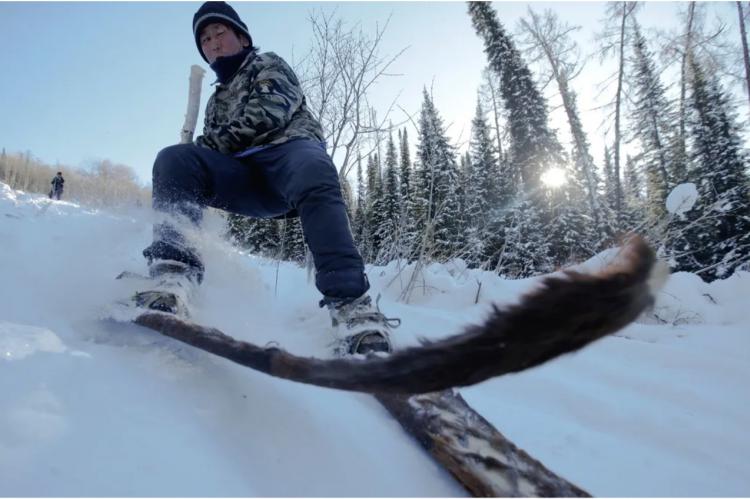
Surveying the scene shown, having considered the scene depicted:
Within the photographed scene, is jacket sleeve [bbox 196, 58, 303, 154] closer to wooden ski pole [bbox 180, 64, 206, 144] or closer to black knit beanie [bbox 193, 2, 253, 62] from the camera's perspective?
black knit beanie [bbox 193, 2, 253, 62]

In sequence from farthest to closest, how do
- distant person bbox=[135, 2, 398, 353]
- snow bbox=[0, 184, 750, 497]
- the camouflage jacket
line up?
1. the camouflage jacket
2. distant person bbox=[135, 2, 398, 353]
3. snow bbox=[0, 184, 750, 497]

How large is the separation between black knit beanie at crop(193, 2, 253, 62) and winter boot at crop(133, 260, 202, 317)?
1295 mm

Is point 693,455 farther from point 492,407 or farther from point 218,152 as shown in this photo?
point 218,152

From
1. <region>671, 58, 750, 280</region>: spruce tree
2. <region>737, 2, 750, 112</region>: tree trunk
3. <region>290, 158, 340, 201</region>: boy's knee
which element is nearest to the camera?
<region>290, 158, 340, 201</region>: boy's knee

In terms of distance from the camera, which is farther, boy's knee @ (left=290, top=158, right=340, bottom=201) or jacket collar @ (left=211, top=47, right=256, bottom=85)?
jacket collar @ (left=211, top=47, right=256, bottom=85)

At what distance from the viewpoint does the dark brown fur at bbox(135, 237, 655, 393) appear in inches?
17.6

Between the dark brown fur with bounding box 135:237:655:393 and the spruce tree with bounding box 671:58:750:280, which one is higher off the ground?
the spruce tree with bounding box 671:58:750:280

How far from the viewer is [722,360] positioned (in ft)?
4.98

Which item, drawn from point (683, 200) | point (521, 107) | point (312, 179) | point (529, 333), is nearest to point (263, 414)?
point (529, 333)

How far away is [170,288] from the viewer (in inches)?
52.2

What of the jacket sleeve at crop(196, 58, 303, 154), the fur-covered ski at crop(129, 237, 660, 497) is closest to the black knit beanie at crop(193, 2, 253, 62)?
the jacket sleeve at crop(196, 58, 303, 154)

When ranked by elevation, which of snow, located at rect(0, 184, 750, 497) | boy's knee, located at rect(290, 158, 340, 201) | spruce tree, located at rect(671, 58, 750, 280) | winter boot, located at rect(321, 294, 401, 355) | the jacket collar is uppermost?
spruce tree, located at rect(671, 58, 750, 280)

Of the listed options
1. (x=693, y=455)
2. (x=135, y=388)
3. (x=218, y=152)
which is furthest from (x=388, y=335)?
(x=218, y=152)

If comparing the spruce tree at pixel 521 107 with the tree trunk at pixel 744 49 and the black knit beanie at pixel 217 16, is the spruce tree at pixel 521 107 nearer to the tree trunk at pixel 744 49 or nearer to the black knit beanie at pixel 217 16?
the tree trunk at pixel 744 49
